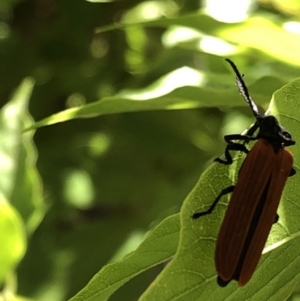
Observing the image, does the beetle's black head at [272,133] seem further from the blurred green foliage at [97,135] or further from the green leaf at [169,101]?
the blurred green foliage at [97,135]

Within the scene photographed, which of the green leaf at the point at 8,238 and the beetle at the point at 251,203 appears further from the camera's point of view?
the green leaf at the point at 8,238

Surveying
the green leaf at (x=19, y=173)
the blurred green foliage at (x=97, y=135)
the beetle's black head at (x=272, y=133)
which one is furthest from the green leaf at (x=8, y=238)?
the blurred green foliage at (x=97, y=135)

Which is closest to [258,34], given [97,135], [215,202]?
[215,202]

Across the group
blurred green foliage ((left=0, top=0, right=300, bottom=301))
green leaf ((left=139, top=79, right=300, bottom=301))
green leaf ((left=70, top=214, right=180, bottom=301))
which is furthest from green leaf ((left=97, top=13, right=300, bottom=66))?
blurred green foliage ((left=0, top=0, right=300, bottom=301))

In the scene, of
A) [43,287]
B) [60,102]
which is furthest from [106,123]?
[43,287]

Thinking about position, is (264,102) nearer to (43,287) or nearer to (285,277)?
(285,277)

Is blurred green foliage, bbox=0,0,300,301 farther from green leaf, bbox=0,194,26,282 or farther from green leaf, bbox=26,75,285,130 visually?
green leaf, bbox=0,194,26,282

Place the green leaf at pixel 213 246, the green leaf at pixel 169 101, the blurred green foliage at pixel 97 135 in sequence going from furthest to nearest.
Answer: the blurred green foliage at pixel 97 135
the green leaf at pixel 169 101
the green leaf at pixel 213 246
